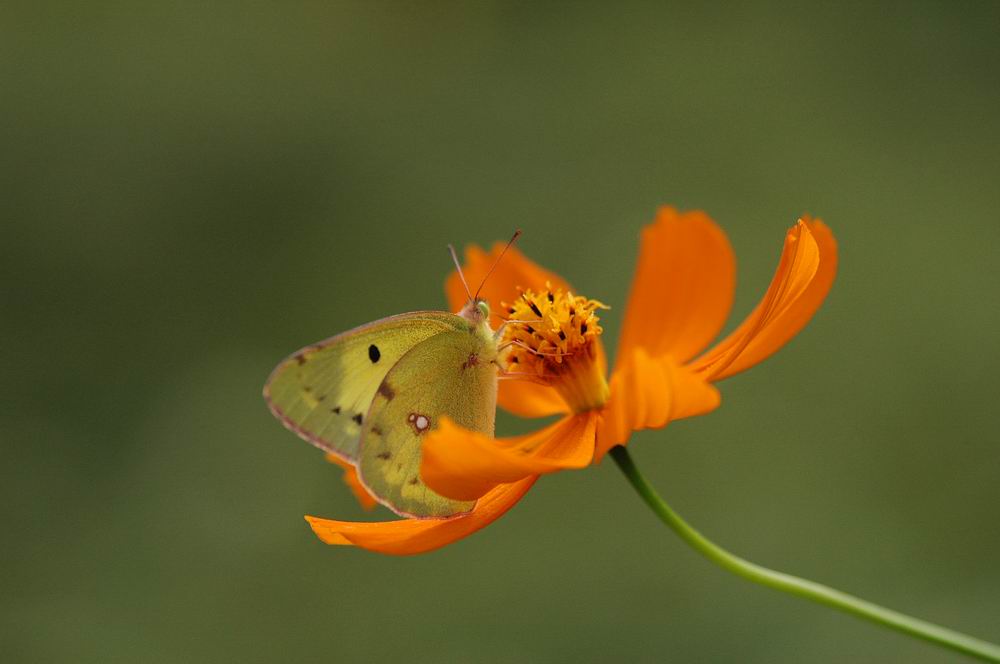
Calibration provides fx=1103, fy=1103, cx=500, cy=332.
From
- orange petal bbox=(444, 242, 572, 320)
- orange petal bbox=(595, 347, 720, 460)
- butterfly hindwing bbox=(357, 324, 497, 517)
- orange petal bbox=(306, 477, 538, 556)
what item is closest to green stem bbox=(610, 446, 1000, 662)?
orange petal bbox=(595, 347, 720, 460)

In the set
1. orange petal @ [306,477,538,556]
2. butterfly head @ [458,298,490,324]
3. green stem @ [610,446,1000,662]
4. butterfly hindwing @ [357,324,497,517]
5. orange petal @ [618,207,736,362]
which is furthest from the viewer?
orange petal @ [618,207,736,362]

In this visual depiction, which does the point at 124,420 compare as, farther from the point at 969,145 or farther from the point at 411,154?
the point at 969,145

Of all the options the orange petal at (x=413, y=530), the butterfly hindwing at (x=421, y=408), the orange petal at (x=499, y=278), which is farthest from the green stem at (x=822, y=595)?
the orange petal at (x=499, y=278)

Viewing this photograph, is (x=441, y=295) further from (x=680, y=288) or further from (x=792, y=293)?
(x=792, y=293)

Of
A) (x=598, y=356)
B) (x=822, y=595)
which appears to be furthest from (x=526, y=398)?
(x=822, y=595)

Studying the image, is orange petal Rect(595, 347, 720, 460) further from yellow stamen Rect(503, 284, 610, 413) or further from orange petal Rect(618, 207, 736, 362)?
orange petal Rect(618, 207, 736, 362)

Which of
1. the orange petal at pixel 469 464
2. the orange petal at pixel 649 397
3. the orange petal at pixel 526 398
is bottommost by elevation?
the orange petal at pixel 469 464

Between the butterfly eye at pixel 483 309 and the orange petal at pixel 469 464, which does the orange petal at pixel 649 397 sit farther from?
the butterfly eye at pixel 483 309
